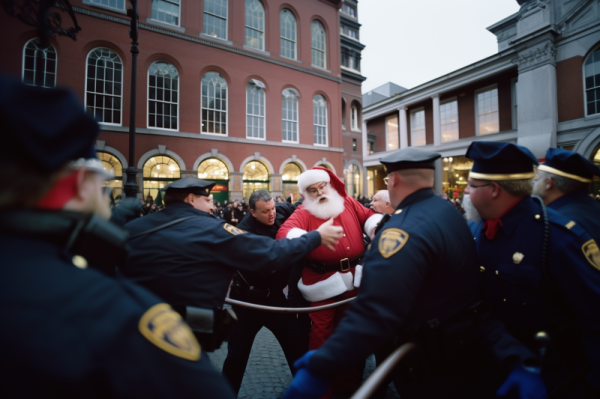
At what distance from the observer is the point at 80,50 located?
14500 mm

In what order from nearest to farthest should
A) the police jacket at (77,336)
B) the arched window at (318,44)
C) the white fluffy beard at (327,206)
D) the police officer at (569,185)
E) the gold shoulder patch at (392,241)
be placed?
the police jacket at (77,336)
the gold shoulder patch at (392,241)
the police officer at (569,185)
the white fluffy beard at (327,206)
the arched window at (318,44)

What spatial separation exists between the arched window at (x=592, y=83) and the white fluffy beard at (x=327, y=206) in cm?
2052

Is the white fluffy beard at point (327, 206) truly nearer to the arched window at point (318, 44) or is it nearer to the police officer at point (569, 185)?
the police officer at point (569, 185)

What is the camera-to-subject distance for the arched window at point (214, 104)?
1788 cm

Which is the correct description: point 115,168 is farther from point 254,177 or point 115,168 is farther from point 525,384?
point 525,384

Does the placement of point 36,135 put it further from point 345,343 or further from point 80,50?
point 80,50

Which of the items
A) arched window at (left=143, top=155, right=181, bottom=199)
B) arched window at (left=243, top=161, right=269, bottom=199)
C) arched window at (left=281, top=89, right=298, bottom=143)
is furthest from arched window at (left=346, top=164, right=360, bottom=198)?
arched window at (left=143, top=155, right=181, bottom=199)

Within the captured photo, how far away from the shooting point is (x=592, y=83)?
16.0 metres

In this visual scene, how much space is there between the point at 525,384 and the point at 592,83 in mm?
22002

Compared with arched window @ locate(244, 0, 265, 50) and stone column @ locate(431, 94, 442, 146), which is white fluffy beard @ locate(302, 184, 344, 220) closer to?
arched window @ locate(244, 0, 265, 50)

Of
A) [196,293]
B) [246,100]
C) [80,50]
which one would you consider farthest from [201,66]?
[196,293]

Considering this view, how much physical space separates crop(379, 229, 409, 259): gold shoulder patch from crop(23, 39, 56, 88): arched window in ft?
58.2

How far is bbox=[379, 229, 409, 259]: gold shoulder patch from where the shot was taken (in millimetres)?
1539

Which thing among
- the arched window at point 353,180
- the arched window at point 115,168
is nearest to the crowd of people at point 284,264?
the arched window at point 115,168
